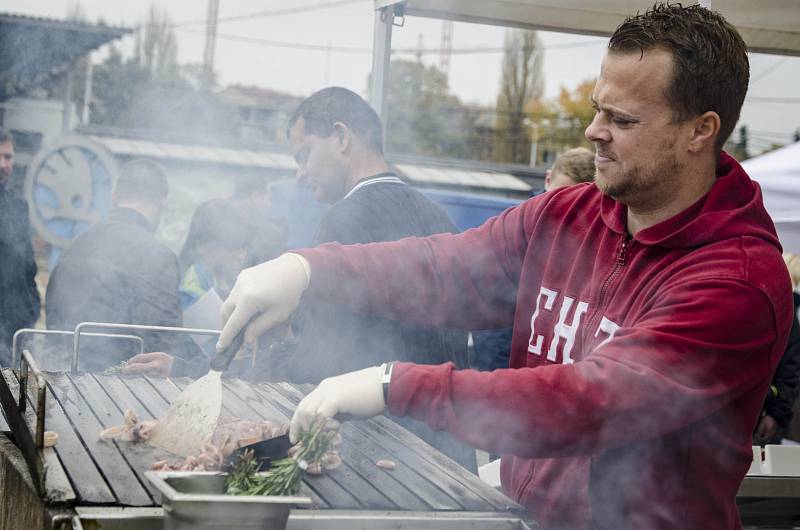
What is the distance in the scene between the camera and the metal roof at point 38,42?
654 cm

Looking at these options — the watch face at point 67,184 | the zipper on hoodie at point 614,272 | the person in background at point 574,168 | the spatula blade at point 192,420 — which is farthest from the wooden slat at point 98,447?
the watch face at point 67,184

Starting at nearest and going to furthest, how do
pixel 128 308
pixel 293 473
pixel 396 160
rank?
1. pixel 293 473
2. pixel 128 308
3. pixel 396 160

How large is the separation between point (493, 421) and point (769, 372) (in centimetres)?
65

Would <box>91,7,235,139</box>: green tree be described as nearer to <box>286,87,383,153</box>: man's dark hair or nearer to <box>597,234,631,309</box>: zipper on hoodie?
<box>286,87,383,153</box>: man's dark hair

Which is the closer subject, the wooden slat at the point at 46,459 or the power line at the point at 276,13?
the wooden slat at the point at 46,459

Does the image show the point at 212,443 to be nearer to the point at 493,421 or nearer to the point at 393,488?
the point at 393,488

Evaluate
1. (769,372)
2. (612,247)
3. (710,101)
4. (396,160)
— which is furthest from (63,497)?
(396,160)

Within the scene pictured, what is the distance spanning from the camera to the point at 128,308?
4184mm

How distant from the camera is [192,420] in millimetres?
2162

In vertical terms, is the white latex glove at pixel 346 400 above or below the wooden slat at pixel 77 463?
above

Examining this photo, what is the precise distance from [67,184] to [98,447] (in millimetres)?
5476

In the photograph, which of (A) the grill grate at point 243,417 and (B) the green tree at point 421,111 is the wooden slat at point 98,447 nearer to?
(A) the grill grate at point 243,417

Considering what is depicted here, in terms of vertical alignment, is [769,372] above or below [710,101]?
below

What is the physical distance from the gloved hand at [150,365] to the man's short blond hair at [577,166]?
2341mm
